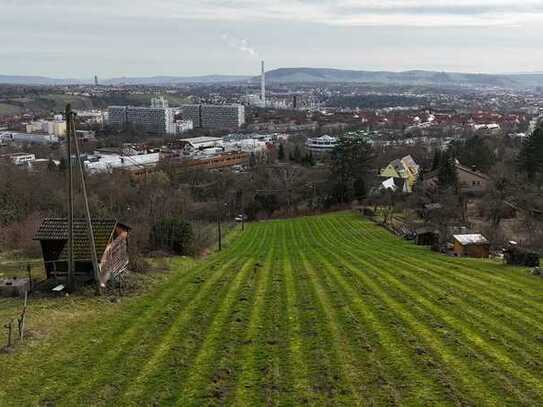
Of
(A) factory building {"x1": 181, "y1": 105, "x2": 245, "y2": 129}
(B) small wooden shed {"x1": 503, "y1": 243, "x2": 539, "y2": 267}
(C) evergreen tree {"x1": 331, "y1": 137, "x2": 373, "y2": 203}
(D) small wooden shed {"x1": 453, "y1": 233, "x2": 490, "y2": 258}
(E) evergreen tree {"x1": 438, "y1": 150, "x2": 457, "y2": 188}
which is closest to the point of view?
(B) small wooden shed {"x1": 503, "y1": 243, "x2": 539, "y2": 267}

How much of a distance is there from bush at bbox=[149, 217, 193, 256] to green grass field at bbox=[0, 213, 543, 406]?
16.5 feet

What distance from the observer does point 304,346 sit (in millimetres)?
9992

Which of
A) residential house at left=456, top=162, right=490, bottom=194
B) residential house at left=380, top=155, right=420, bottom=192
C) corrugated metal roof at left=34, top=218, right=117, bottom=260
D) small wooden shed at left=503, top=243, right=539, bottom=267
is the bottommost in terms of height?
residential house at left=380, top=155, right=420, bottom=192

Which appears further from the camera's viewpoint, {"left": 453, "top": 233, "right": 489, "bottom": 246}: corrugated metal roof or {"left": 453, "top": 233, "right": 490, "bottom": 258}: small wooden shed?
{"left": 453, "top": 233, "right": 489, "bottom": 246}: corrugated metal roof

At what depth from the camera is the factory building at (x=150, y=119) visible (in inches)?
5463

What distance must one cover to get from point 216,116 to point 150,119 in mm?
19345

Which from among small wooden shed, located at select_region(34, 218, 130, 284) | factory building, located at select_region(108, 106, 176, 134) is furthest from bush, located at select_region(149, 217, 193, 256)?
factory building, located at select_region(108, 106, 176, 134)

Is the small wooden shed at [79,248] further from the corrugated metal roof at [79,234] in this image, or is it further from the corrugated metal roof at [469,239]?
the corrugated metal roof at [469,239]

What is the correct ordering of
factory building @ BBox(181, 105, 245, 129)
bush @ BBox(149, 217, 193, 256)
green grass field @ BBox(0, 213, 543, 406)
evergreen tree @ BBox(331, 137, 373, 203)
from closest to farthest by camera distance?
green grass field @ BBox(0, 213, 543, 406), bush @ BBox(149, 217, 193, 256), evergreen tree @ BBox(331, 137, 373, 203), factory building @ BBox(181, 105, 245, 129)

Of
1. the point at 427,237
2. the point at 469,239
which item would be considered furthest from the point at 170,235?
the point at 469,239

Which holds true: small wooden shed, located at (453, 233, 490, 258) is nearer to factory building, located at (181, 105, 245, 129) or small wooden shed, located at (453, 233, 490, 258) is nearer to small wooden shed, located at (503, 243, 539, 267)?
small wooden shed, located at (503, 243, 539, 267)

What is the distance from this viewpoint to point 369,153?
48.8 metres

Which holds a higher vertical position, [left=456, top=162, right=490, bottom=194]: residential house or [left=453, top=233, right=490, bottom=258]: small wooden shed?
[left=453, top=233, right=490, bottom=258]: small wooden shed

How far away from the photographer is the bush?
21188mm
